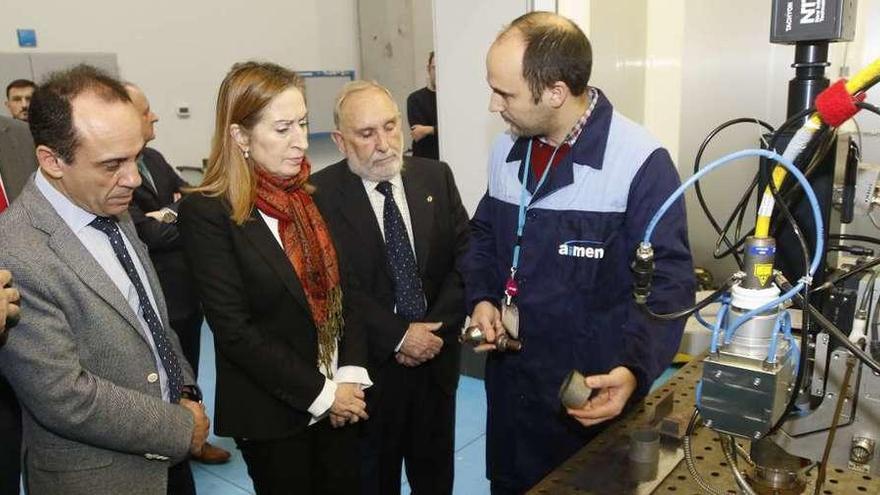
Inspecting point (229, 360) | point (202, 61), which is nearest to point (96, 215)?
point (229, 360)

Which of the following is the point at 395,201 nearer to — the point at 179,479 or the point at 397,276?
the point at 397,276

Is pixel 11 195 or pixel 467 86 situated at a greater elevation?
pixel 467 86

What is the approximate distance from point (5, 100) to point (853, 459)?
4461mm

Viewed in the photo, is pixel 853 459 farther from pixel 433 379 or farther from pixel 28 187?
pixel 28 187

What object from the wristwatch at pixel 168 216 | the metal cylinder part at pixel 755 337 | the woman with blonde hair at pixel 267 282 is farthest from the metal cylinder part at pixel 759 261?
the wristwatch at pixel 168 216

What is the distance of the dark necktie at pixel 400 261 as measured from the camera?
180 centimetres

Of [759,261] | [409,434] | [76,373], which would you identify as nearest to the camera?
[759,261]

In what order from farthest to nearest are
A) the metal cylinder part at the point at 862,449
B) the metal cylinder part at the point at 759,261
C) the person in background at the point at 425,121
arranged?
the person in background at the point at 425,121, the metal cylinder part at the point at 862,449, the metal cylinder part at the point at 759,261

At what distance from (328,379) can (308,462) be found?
23cm

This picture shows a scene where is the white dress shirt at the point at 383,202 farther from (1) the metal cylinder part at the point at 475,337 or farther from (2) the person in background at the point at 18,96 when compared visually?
(2) the person in background at the point at 18,96

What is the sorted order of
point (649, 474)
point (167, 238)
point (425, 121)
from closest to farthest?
point (649, 474) → point (167, 238) → point (425, 121)

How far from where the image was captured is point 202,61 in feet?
15.6

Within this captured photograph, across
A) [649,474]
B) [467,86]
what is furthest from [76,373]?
[467,86]

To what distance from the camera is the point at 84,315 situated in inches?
45.3
